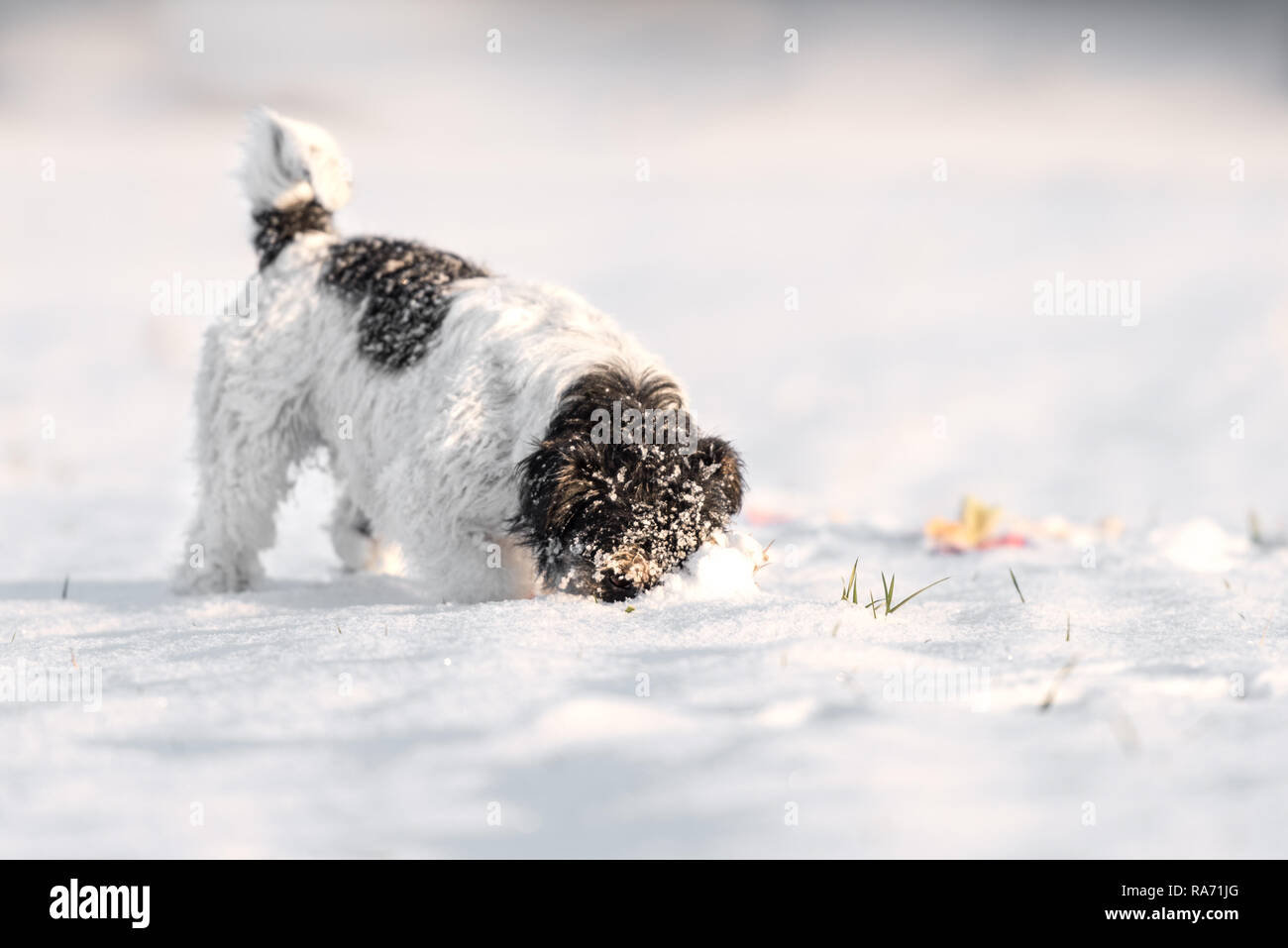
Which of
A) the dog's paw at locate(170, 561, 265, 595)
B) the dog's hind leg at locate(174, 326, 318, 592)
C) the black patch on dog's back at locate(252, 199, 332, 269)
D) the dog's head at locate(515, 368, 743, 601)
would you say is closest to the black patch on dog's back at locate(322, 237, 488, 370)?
the black patch on dog's back at locate(252, 199, 332, 269)

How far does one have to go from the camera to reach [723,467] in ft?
13.0

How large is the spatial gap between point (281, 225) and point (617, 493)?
104 inches

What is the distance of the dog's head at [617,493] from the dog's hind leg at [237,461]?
5.83 ft

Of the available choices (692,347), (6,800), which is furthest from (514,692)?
(692,347)

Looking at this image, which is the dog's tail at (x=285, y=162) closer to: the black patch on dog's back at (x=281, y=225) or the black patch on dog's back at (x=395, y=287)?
the black patch on dog's back at (x=281, y=225)

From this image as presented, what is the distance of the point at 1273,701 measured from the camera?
104 inches

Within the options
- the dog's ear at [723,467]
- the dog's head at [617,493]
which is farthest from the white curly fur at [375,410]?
the dog's ear at [723,467]

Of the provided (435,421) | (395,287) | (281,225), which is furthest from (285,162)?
(435,421)

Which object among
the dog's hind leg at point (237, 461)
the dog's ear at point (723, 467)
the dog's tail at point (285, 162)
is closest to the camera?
the dog's ear at point (723, 467)

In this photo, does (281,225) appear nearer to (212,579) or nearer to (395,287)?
(395,287)

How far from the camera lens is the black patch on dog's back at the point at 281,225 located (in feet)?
17.9

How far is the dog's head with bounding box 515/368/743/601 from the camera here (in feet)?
12.3
